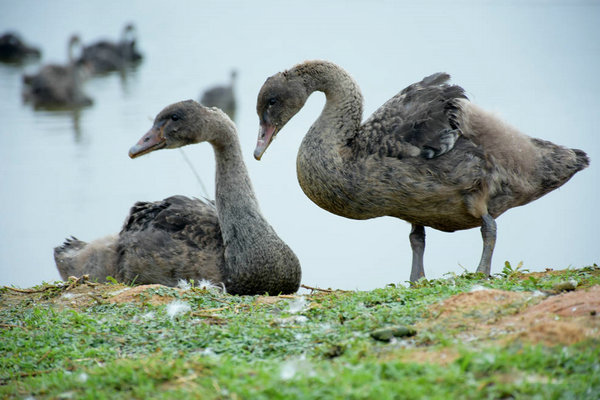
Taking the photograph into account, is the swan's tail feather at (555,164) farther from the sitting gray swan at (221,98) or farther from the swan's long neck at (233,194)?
the sitting gray swan at (221,98)

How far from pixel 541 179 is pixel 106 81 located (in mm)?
18441

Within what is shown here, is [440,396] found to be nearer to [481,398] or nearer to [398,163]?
[481,398]

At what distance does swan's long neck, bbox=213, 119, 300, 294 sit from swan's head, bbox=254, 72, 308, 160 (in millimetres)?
533

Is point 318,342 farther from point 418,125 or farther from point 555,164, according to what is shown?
point 555,164

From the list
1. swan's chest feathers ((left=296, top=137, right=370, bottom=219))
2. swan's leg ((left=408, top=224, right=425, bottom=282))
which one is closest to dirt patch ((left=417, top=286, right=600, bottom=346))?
swan's chest feathers ((left=296, top=137, right=370, bottom=219))

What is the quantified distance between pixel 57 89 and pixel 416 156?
14.6m

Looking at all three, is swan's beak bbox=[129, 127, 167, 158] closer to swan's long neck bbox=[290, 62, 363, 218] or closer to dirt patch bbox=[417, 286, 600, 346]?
swan's long neck bbox=[290, 62, 363, 218]

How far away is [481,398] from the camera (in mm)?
3246

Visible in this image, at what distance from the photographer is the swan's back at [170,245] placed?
6777 mm

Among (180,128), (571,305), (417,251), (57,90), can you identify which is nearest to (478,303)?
(571,305)

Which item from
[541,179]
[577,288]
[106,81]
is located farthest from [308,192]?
[106,81]

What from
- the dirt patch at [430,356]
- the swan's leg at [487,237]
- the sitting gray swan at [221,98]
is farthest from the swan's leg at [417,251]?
the sitting gray swan at [221,98]

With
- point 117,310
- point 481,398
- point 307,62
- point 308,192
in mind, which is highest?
point 307,62

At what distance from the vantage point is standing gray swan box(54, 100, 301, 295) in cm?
677
